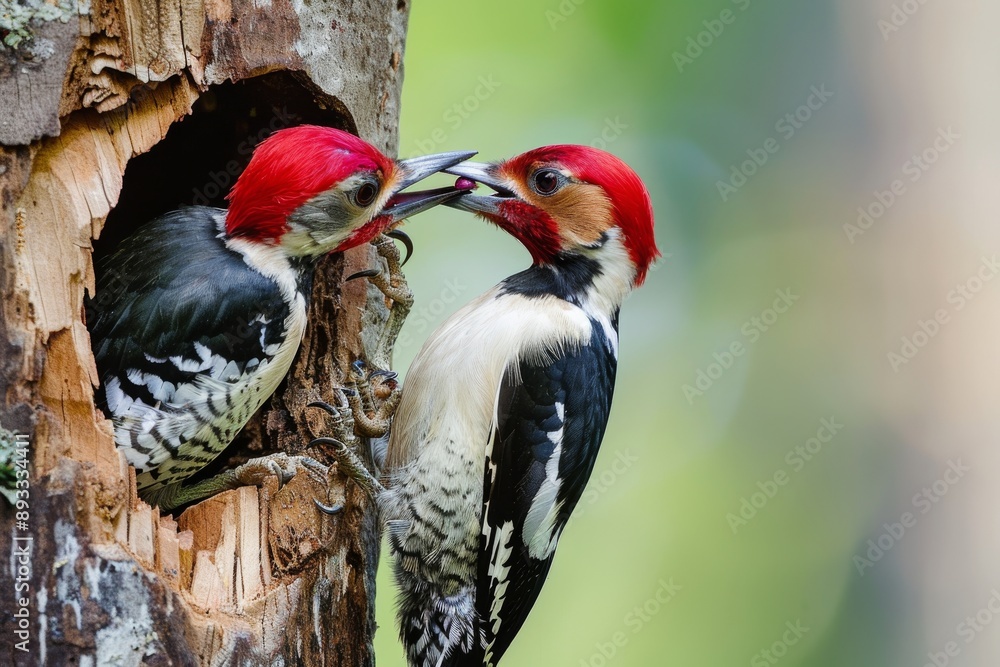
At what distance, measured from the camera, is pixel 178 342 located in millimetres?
2727

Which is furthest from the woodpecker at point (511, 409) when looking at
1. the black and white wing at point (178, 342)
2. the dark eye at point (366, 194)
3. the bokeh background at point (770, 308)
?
the bokeh background at point (770, 308)

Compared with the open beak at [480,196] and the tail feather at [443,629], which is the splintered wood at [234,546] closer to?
the tail feather at [443,629]

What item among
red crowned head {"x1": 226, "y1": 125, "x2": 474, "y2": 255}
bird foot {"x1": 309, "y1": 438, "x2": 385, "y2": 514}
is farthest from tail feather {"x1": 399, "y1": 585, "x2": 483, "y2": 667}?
red crowned head {"x1": 226, "y1": 125, "x2": 474, "y2": 255}

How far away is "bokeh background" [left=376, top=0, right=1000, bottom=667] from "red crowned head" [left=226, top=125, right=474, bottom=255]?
105 inches

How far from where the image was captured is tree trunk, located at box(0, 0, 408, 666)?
226 centimetres

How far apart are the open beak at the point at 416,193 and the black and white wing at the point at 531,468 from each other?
0.61 m

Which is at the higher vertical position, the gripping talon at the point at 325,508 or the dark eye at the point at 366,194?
the dark eye at the point at 366,194

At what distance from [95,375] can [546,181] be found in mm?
1566

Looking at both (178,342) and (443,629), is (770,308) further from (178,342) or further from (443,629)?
(178,342)

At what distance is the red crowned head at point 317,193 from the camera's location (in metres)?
2.75

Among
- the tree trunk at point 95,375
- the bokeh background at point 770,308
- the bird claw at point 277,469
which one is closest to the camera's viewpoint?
the tree trunk at point 95,375

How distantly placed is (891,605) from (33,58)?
5.03 meters

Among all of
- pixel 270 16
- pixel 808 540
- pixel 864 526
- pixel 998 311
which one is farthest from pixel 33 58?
pixel 808 540

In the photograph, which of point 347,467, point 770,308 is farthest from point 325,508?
point 770,308
